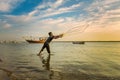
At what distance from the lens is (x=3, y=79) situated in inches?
388

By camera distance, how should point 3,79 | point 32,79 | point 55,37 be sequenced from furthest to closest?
point 55,37 → point 32,79 → point 3,79

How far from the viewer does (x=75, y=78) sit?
10.9 metres

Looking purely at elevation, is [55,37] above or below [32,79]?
above

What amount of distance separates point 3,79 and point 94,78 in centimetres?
508

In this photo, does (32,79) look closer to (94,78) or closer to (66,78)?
(66,78)

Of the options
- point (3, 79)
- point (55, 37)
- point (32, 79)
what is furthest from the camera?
point (55, 37)

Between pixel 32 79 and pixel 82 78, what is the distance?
2.85 metres

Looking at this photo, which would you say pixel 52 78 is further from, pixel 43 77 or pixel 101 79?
pixel 101 79

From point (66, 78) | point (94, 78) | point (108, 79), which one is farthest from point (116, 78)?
point (66, 78)

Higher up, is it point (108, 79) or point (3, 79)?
point (3, 79)

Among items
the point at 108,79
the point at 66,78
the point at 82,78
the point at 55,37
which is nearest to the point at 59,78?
the point at 66,78

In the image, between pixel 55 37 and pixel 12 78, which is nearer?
pixel 12 78

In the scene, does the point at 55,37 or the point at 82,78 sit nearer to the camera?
the point at 82,78

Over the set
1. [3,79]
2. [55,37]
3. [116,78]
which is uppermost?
[55,37]
